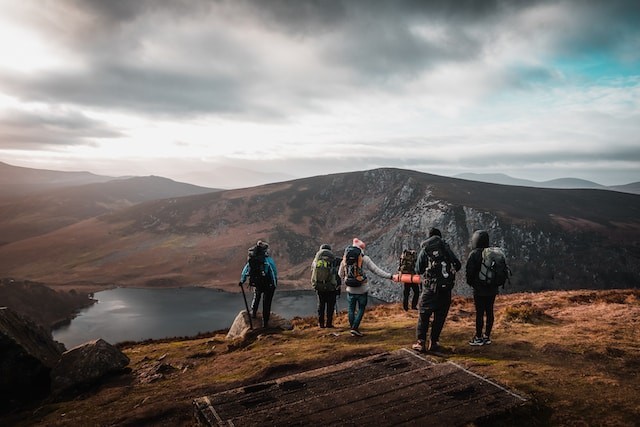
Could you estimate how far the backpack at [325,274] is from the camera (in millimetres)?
12312

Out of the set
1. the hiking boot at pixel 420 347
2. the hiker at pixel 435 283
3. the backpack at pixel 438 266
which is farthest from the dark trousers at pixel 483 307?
the hiking boot at pixel 420 347

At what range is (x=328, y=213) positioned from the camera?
107188mm

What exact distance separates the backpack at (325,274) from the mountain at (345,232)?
4477cm

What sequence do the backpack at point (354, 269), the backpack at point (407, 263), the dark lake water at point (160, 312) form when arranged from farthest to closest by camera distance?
the dark lake water at point (160, 312) < the backpack at point (407, 263) < the backpack at point (354, 269)

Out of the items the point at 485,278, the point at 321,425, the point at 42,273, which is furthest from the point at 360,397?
the point at 42,273

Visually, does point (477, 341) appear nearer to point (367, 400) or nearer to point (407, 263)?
point (367, 400)

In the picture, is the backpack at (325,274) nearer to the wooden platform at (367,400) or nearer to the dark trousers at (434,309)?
the dark trousers at (434,309)

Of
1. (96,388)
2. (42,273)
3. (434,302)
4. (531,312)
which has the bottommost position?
(42,273)

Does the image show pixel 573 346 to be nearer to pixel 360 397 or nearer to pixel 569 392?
pixel 569 392

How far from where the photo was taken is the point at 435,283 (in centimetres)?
890

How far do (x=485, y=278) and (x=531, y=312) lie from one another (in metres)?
5.25

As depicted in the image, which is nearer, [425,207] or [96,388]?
[96,388]

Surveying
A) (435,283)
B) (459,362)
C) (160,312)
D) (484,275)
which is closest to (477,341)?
(484,275)

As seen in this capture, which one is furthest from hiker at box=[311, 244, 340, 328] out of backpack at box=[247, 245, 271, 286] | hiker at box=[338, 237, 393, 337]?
backpack at box=[247, 245, 271, 286]
